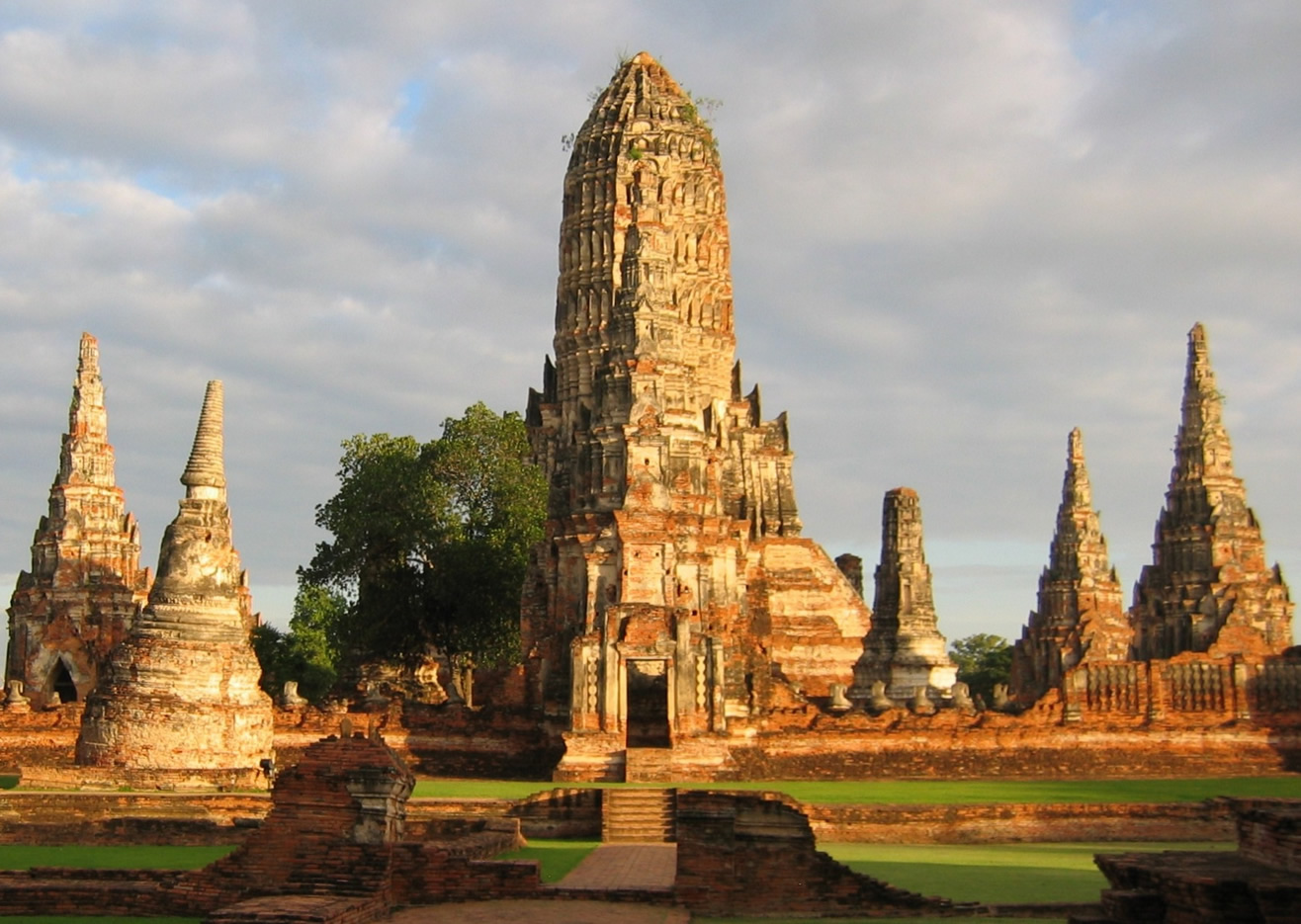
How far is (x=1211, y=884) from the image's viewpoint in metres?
11.2

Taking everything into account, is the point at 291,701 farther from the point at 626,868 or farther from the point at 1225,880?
the point at 1225,880

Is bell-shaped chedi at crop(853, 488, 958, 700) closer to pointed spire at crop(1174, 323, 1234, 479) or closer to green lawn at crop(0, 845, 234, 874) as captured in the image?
pointed spire at crop(1174, 323, 1234, 479)

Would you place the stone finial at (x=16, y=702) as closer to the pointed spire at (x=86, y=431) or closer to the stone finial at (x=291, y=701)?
the stone finial at (x=291, y=701)

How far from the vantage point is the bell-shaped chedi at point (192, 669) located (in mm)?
26750

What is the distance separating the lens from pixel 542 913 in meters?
14.0

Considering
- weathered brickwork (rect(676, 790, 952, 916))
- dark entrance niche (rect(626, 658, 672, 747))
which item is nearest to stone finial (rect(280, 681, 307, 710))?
dark entrance niche (rect(626, 658, 672, 747))

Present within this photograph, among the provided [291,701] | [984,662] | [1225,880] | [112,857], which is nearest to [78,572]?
[291,701]

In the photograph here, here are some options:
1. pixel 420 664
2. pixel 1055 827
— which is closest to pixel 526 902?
pixel 1055 827

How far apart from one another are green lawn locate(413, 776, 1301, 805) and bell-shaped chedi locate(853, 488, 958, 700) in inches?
576

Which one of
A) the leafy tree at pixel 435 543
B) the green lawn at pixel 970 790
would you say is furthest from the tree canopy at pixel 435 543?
the green lawn at pixel 970 790

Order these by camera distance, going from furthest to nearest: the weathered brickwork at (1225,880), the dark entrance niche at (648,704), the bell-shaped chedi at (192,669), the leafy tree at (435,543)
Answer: the leafy tree at (435,543) → the dark entrance niche at (648,704) → the bell-shaped chedi at (192,669) → the weathered brickwork at (1225,880)

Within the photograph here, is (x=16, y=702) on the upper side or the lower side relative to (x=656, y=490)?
lower

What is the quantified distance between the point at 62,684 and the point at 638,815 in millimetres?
28818

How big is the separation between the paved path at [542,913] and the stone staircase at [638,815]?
835 cm
